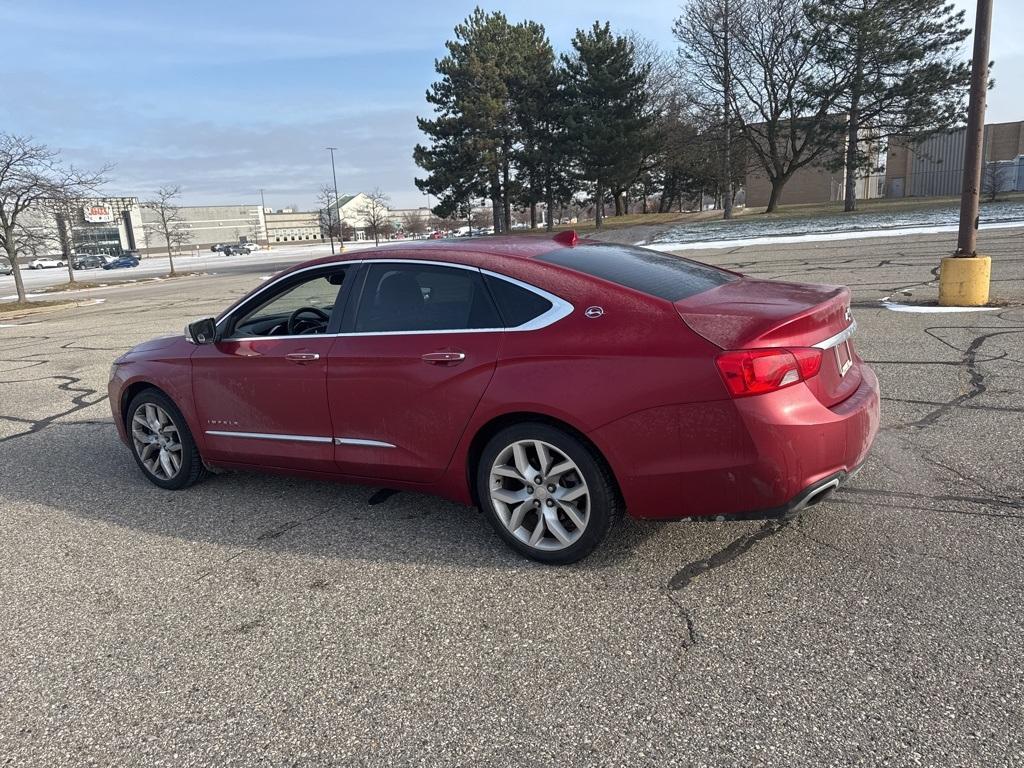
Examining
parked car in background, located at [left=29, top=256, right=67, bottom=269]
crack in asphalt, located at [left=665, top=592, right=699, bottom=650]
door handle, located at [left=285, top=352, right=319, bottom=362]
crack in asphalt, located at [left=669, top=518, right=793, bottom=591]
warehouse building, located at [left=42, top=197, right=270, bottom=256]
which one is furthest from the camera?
warehouse building, located at [left=42, top=197, right=270, bottom=256]

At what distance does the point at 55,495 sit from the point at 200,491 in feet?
3.63

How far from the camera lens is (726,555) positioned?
3531 mm

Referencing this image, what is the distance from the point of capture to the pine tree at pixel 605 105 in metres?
43.6

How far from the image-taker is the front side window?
4.30m

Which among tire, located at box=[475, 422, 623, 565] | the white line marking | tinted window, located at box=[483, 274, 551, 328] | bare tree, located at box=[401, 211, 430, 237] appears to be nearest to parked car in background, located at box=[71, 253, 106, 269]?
bare tree, located at box=[401, 211, 430, 237]

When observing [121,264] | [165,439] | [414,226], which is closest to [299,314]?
[165,439]

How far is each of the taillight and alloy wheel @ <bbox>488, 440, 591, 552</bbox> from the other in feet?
2.63

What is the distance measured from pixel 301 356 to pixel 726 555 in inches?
99.8

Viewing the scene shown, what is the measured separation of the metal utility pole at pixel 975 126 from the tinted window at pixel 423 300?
26.4 feet

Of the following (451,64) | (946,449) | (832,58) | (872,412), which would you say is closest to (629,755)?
(872,412)

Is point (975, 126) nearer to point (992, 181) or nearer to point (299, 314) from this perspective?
point (299, 314)

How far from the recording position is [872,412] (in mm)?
3434

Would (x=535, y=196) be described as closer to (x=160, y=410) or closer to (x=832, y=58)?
(x=832, y=58)

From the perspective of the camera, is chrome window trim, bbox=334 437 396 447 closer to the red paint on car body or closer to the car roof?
the red paint on car body
